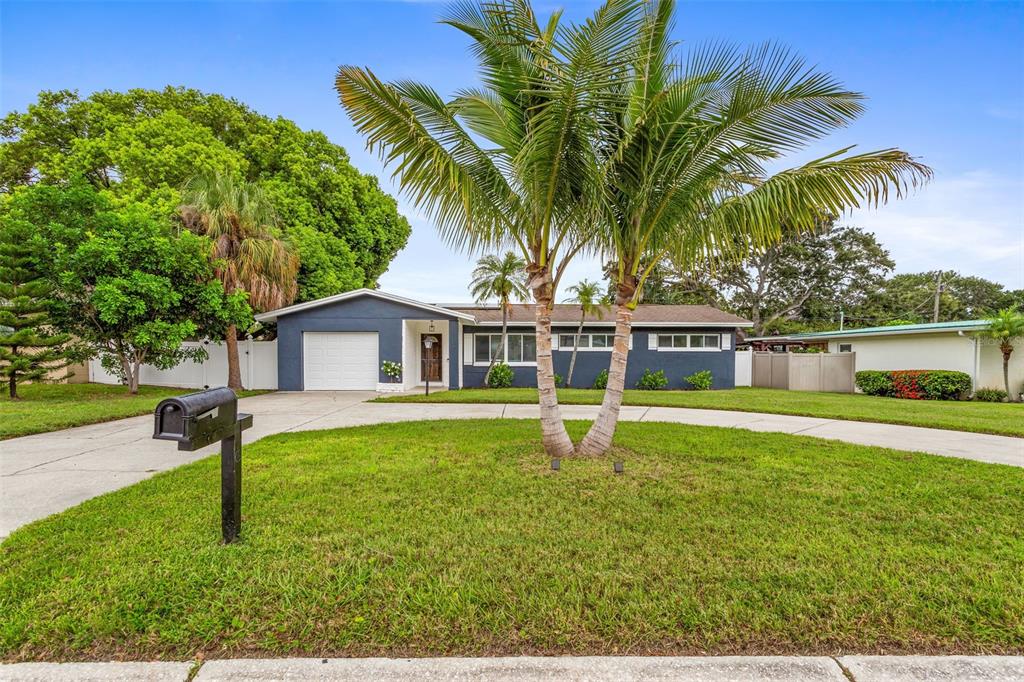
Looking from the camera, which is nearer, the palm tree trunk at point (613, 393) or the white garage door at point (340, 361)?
the palm tree trunk at point (613, 393)

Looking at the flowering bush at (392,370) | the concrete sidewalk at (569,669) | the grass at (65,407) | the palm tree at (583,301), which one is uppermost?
the palm tree at (583,301)

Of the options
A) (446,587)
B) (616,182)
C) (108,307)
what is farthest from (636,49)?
(108,307)

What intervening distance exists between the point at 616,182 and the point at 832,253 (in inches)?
1202

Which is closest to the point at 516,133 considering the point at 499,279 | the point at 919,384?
the point at 499,279

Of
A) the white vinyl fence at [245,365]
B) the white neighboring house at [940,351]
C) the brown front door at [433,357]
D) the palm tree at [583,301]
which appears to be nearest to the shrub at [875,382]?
the white neighboring house at [940,351]

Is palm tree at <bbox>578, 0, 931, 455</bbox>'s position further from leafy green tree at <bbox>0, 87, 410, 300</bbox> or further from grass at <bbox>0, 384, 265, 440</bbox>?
leafy green tree at <bbox>0, 87, 410, 300</bbox>

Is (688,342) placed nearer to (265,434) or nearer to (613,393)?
(613,393)

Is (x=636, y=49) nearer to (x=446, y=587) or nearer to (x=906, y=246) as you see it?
(x=446, y=587)

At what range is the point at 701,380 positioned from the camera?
1580 cm

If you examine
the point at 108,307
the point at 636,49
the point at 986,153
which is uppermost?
the point at 986,153

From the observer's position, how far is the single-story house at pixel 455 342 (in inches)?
564

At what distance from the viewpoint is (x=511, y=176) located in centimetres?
509

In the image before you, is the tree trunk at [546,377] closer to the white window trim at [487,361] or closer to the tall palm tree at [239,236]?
the white window trim at [487,361]

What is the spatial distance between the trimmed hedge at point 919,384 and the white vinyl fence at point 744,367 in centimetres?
375
